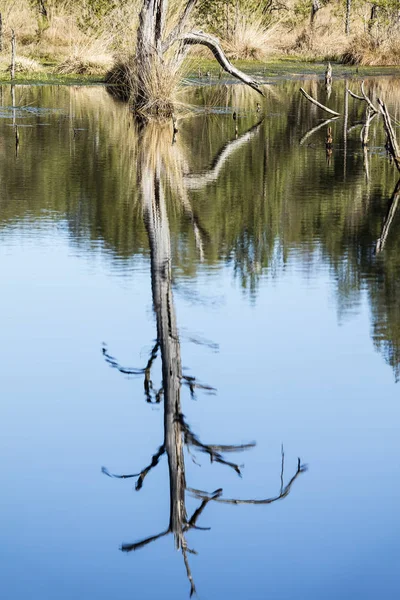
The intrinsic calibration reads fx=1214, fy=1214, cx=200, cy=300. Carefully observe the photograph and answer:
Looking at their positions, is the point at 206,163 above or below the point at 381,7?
below

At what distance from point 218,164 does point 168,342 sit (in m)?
7.06

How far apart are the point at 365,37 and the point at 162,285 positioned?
23.6 meters

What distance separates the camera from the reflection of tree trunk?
435cm

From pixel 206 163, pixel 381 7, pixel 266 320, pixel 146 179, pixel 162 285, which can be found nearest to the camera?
pixel 266 320

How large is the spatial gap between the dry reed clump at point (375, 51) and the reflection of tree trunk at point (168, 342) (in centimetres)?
1920

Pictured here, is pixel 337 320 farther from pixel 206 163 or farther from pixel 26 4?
pixel 26 4

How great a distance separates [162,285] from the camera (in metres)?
7.43

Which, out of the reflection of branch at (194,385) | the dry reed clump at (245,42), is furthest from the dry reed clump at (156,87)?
the reflection of branch at (194,385)

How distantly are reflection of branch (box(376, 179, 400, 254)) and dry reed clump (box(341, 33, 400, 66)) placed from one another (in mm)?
18407

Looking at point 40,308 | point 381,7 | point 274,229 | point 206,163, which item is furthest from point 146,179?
point 381,7

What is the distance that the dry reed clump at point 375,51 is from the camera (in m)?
29.3

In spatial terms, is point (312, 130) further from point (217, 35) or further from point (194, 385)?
point (217, 35)

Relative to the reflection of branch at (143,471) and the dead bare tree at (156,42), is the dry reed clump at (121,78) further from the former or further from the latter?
the reflection of branch at (143,471)

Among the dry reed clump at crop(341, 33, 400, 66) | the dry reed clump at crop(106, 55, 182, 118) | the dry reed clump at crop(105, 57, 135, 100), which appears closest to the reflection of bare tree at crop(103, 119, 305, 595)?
the dry reed clump at crop(106, 55, 182, 118)
